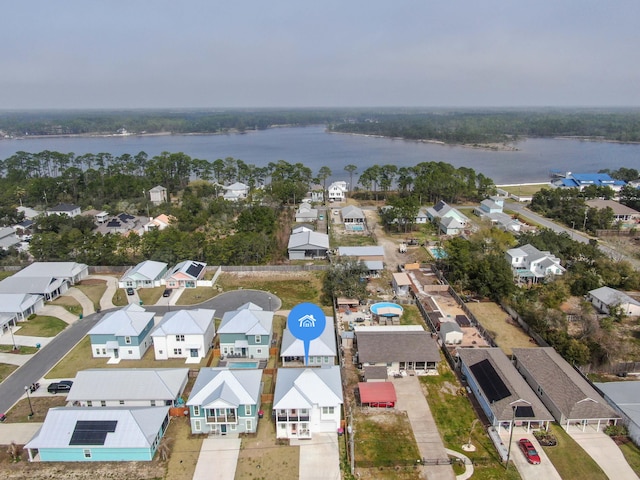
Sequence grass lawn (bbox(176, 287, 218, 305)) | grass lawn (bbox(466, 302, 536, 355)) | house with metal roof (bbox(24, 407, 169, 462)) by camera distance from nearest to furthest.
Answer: house with metal roof (bbox(24, 407, 169, 462)) → grass lawn (bbox(466, 302, 536, 355)) → grass lawn (bbox(176, 287, 218, 305))

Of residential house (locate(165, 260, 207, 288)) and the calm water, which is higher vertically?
the calm water

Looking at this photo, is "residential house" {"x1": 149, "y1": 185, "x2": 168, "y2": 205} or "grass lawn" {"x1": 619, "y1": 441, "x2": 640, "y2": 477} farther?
"residential house" {"x1": 149, "y1": 185, "x2": 168, "y2": 205}

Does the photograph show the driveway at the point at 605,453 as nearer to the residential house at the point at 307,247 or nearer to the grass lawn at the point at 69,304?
the residential house at the point at 307,247

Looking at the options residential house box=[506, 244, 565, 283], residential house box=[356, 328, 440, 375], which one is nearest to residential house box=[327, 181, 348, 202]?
residential house box=[506, 244, 565, 283]

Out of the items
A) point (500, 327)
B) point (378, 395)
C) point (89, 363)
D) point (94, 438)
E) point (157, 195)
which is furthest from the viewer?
point (157, 195)

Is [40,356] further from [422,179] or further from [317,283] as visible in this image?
[422,179]

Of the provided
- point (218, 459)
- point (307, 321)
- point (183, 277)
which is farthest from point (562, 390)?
point (183, 277)

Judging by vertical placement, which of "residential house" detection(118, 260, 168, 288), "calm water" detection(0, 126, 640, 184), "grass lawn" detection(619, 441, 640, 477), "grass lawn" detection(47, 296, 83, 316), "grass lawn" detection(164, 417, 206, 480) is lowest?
"grass lawn" detection(619, 441, 640, 477)

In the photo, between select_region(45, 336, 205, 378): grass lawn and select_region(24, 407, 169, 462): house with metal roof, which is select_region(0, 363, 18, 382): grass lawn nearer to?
select_region(45, 336, 205, 378): grass lawn

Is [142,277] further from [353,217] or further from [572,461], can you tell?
[572,461]
